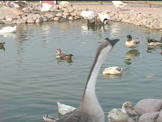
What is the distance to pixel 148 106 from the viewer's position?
755cm

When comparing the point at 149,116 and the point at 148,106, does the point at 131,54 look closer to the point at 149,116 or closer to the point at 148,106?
the point at 148,106

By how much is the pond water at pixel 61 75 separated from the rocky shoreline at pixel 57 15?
16.5ft

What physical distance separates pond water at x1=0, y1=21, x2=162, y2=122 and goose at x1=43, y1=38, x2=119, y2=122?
278 cm

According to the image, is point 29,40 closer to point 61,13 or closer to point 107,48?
point 61,13

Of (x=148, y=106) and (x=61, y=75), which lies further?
(x=61, y=75)

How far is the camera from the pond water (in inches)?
323

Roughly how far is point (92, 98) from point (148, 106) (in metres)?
3.15

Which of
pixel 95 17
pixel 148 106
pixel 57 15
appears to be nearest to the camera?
pixel 148 106

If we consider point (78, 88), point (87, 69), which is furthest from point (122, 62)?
point (78, 88)

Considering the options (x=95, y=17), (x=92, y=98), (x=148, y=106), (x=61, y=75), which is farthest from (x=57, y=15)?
(x=92, y=98)

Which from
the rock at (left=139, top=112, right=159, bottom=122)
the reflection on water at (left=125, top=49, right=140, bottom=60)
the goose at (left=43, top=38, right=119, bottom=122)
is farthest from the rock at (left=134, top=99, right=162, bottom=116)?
the reflection on water at (left=125, top=49, right=140, bottom=60)

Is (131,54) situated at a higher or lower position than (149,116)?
lower

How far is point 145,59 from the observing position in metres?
12.8

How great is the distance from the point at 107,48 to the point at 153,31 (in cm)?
Answer: 1542
